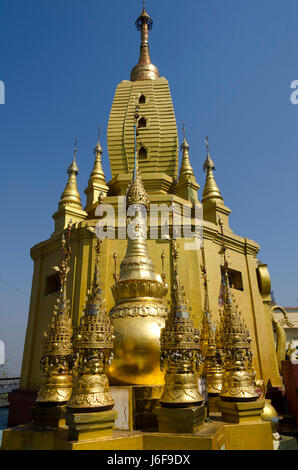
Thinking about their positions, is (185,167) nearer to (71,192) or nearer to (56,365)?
(71,192)

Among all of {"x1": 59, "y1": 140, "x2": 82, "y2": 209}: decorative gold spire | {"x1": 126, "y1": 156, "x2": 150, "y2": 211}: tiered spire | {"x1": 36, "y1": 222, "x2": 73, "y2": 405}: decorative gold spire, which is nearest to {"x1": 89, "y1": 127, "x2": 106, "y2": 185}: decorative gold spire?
{"x1": 59, "y1": 140, "x2": 82, "y2": 209}: decorative gold spire

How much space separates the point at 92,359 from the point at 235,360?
2413 mm

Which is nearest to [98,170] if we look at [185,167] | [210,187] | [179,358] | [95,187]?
[95,187]

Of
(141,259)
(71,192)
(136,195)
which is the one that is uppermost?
(71,192)

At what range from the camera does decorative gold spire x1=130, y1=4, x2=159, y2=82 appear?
18031 millimetres

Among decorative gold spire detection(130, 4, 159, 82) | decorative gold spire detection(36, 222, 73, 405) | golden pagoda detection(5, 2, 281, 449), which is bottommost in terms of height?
decorative gold spire detection(36, 222, 73, 405)

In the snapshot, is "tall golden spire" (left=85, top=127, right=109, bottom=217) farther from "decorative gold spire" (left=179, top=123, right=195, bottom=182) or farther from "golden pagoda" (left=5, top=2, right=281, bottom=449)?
"decorative gold spire" (left=179, top=123, right=195, bottom=182)

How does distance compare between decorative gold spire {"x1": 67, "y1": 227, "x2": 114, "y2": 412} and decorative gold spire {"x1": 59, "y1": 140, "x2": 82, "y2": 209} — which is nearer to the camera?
decorative gold spire {"x1": 67, "y1": 227, "x2": 114, "y2": 412}

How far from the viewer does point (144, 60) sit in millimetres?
18906

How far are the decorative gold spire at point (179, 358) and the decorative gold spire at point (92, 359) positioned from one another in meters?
0.80

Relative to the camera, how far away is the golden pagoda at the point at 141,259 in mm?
5113

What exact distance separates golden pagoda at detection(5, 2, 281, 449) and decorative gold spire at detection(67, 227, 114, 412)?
164mm
